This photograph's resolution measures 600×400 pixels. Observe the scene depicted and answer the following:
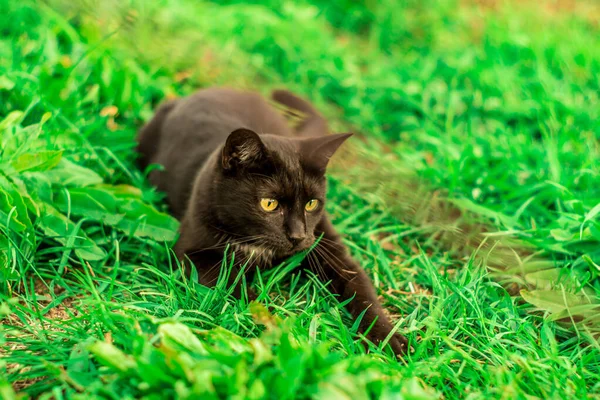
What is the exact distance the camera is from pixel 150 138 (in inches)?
125

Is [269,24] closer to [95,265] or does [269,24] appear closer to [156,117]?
[156,117]

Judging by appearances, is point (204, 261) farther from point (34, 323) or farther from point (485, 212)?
point (485, 212)

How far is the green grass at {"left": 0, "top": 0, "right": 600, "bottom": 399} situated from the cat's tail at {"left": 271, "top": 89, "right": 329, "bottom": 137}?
0.99 feet

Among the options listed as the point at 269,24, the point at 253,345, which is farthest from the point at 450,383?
the point at 269,24

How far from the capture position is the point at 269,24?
4.75m

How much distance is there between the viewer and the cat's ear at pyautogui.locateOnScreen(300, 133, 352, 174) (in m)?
2.22

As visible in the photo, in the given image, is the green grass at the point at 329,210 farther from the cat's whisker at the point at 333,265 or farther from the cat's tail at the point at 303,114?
the cat's tail at the point at 303,114

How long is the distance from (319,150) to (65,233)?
1.10m

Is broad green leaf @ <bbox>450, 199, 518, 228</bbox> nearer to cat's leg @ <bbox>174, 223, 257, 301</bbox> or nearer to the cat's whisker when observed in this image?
the cat's whisker

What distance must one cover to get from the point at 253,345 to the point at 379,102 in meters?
2.82

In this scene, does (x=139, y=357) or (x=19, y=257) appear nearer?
(x=139, y=357)

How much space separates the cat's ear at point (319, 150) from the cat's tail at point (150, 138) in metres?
1.19

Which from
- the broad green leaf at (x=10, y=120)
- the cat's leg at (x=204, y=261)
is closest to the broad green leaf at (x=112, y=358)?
the cat's leg at (x=204, y=261)

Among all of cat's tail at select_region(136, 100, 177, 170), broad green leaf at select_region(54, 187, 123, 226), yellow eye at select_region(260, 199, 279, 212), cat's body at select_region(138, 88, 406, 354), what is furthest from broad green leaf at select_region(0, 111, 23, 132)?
yellow eye at select_region(260, 199, 279, 212)
